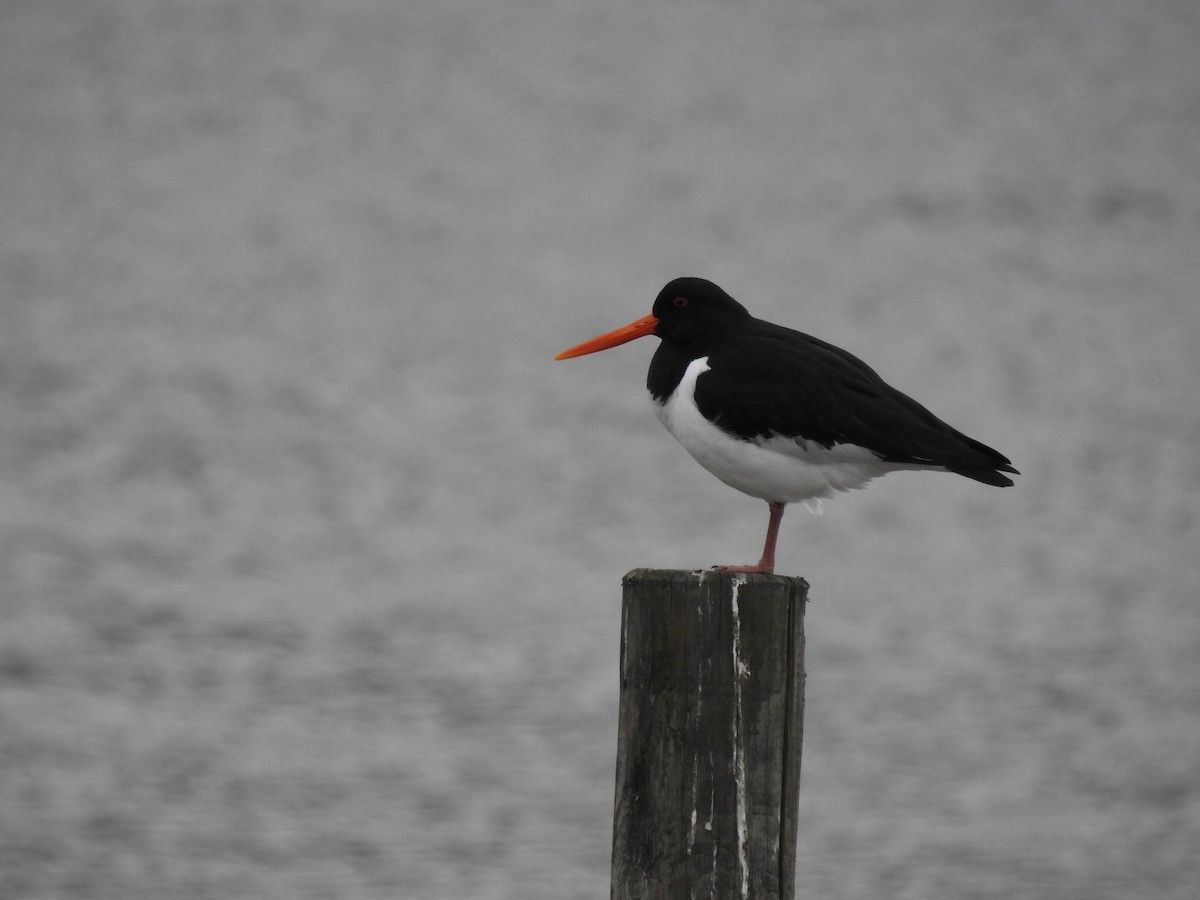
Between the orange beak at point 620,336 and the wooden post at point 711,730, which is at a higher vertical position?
the orange beak at point 620,336

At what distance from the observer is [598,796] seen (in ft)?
Result: 39.5

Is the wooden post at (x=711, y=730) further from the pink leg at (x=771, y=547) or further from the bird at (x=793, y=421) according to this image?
the bird at (x=793, y=421)

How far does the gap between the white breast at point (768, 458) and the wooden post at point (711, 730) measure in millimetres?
1316

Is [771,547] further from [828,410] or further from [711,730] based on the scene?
[711,730]

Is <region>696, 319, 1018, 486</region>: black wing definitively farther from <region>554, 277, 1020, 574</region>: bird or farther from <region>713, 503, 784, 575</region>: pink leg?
<region>713, 503, 784, 575</region>: pink leg

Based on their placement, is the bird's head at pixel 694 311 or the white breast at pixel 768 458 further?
the bird's head at pixel 694 311

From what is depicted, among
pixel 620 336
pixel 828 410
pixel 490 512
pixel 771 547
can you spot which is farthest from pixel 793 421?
pixel 490 512

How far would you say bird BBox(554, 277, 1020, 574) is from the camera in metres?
4.93

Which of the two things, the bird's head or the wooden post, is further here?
the bird's head

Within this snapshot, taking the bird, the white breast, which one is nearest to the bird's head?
the bird

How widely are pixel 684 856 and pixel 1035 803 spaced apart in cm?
991

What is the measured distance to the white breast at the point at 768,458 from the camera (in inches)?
199

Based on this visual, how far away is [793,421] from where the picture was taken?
4.96 meters

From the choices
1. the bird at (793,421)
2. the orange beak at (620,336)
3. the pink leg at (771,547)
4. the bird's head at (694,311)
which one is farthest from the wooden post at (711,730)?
the orange beak at (620,336)
